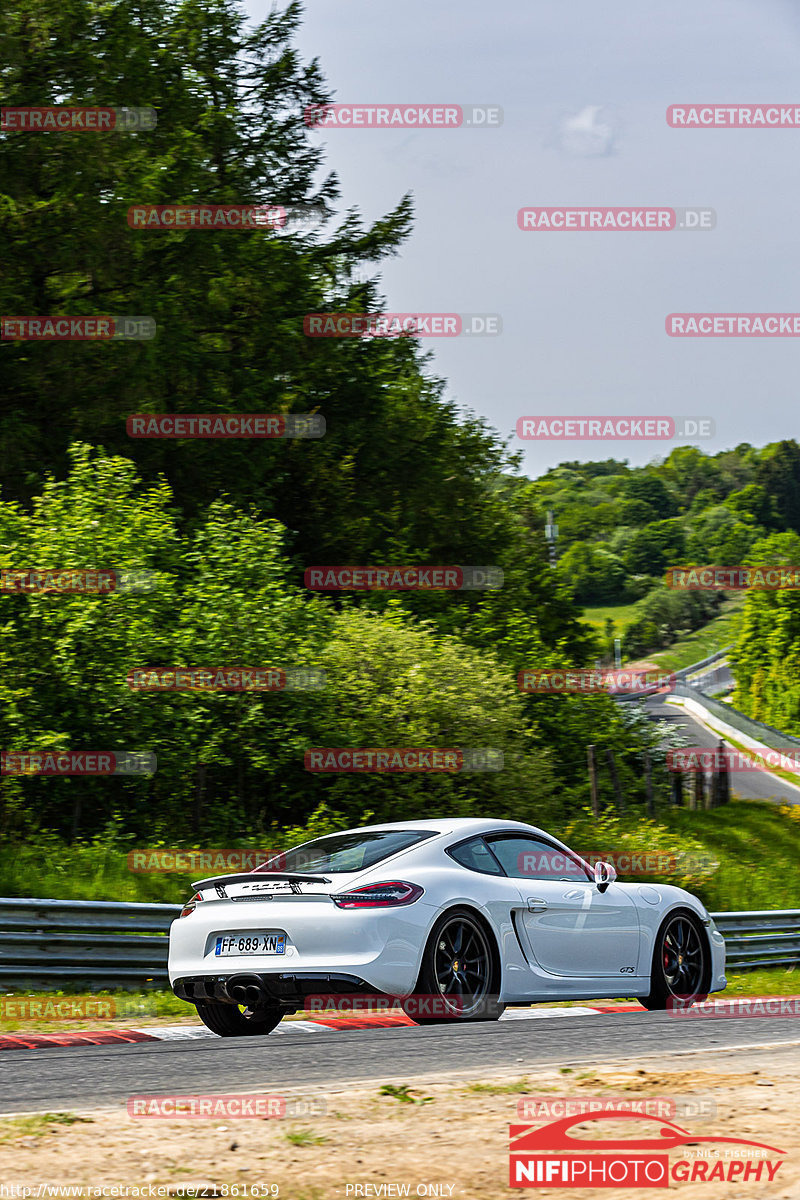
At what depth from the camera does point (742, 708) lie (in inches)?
4680

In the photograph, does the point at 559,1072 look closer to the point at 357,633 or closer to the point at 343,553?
the point at 357,633

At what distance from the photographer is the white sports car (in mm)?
7652

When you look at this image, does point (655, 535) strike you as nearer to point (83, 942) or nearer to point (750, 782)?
point (750, 782)

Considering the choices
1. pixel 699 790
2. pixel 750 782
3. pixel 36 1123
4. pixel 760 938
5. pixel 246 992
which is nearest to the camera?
pixel 36 1123

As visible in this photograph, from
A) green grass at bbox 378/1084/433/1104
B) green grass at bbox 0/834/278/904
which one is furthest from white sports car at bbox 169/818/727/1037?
green grass at bbox 0/834/278/904

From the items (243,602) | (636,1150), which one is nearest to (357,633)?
(243,602)

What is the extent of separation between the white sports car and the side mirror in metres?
0.01

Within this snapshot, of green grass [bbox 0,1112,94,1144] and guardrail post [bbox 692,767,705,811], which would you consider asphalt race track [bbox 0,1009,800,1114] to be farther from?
guardrail post [bbox 692,767,705,811]

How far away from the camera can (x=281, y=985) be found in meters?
7.62

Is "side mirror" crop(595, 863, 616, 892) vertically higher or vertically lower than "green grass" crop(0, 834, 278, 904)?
higher

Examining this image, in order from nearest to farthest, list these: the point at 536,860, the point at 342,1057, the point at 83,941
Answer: the point at 342,1057 < the point at 536,860 < the point at 83,941

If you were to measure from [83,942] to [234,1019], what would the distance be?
241 centimetres

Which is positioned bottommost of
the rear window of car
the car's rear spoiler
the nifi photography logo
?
the nifi photography logo

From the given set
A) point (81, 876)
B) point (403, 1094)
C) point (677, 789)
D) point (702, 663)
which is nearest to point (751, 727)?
point (677, 789)
